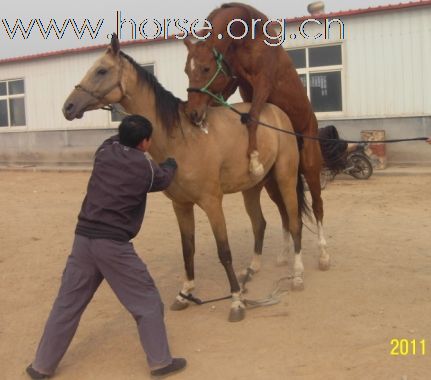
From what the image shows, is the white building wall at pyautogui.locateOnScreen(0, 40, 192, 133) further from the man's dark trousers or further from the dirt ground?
the man's dark trousers

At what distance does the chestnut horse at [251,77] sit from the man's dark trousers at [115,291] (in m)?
1.33

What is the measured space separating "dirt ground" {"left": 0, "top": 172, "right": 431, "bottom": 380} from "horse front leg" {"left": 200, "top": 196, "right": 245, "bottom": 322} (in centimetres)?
10

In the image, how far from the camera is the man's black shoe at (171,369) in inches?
127

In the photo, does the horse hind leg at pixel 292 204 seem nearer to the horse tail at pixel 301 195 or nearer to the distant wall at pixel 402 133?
the horse tail at pixel 301 195

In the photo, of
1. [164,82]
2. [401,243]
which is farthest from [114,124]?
[401,243]

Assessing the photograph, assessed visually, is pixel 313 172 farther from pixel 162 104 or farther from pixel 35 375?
pixel 35 375

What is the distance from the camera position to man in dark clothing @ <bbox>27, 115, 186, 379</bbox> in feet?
10.6

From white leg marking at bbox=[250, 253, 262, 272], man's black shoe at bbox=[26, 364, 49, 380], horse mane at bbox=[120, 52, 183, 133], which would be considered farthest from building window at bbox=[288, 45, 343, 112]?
man's black shoe at bbox=[26, 364, 49, 380]

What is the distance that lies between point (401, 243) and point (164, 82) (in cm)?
1038

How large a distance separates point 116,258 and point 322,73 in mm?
10914

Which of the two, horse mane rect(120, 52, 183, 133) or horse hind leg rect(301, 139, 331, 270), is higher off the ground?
horse mane rect(120, 52, 183, 133)

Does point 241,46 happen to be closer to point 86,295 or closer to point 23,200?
point 86,295

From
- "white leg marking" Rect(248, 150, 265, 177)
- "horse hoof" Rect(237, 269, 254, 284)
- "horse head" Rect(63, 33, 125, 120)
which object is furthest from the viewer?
"horse hoof" Rect(237, 269, 254, 284)

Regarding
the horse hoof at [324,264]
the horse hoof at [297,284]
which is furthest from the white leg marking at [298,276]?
the horse hoof at [324,264]
